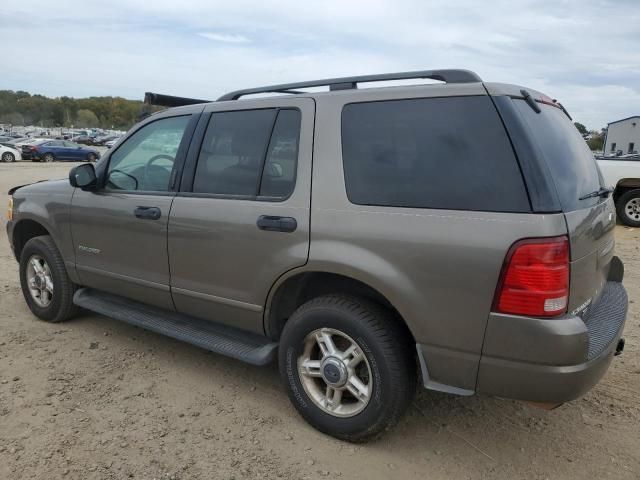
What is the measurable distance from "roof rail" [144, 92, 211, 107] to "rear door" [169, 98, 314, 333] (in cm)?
82

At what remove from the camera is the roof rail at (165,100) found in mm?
4109

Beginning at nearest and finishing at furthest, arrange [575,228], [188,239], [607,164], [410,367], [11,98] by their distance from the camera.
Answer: [575,228] < [410,367] < [188,239] < [607,164] < [11,98]

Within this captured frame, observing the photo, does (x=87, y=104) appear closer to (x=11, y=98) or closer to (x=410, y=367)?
(x=11, y=98)

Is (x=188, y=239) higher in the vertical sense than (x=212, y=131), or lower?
lower

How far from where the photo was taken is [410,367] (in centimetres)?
272

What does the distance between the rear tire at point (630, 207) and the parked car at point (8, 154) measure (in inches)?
1230

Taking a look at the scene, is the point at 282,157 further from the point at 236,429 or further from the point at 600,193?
the point at 600,193

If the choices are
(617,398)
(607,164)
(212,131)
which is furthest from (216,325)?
(607,164)

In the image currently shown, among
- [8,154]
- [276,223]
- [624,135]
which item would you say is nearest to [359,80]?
[276,223]

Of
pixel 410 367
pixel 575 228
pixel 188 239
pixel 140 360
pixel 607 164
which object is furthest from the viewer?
pixel 607 164

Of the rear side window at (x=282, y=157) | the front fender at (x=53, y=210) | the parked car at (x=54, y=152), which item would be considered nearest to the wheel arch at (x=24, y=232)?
the front fender at (x=53, y=210)

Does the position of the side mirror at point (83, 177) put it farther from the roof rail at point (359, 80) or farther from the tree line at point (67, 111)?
the tree line at point (67, 111)

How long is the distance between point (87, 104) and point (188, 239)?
14862 cm

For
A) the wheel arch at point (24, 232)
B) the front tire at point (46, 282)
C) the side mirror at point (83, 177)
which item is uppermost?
the side mirror at point (83, 177)
